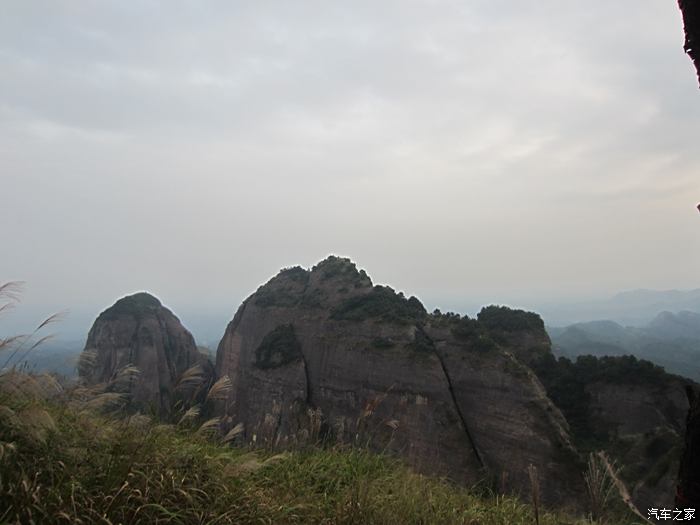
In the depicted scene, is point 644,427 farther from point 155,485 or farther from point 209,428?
point 155,485

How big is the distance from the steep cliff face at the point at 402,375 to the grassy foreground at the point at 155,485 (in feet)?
50.0

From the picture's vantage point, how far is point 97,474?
3.29 meters

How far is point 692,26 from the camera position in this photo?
126 inches

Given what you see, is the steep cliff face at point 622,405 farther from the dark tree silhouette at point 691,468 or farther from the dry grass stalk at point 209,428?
the dry grass stalk at point 209,428

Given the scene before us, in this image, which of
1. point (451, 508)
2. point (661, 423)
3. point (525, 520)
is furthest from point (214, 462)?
point (661, 423)

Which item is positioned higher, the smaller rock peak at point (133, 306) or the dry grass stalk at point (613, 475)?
the smaller rock peak at point (133, 306)

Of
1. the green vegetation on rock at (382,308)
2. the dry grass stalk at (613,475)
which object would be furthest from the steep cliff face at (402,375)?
the dry grass stalk at (613,475)

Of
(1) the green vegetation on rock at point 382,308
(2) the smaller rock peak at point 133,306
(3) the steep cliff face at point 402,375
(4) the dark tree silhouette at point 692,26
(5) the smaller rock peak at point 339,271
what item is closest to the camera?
(4) the dark tree silhouette at point 692,26

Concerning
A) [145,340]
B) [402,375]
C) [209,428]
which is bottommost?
[402,375]

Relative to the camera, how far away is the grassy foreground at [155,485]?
2988 millimetres

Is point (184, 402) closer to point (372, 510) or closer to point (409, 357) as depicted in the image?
point (372, 510)

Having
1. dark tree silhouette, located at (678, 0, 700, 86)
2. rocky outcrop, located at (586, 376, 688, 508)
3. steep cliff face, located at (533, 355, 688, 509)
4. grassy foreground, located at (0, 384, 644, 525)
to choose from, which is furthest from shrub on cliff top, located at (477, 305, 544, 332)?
dark tree silhouette, located at (678, 0, 700, 86)

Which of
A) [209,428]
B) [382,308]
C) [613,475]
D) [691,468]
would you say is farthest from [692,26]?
[382,308]

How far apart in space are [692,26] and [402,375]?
34.7 metres
